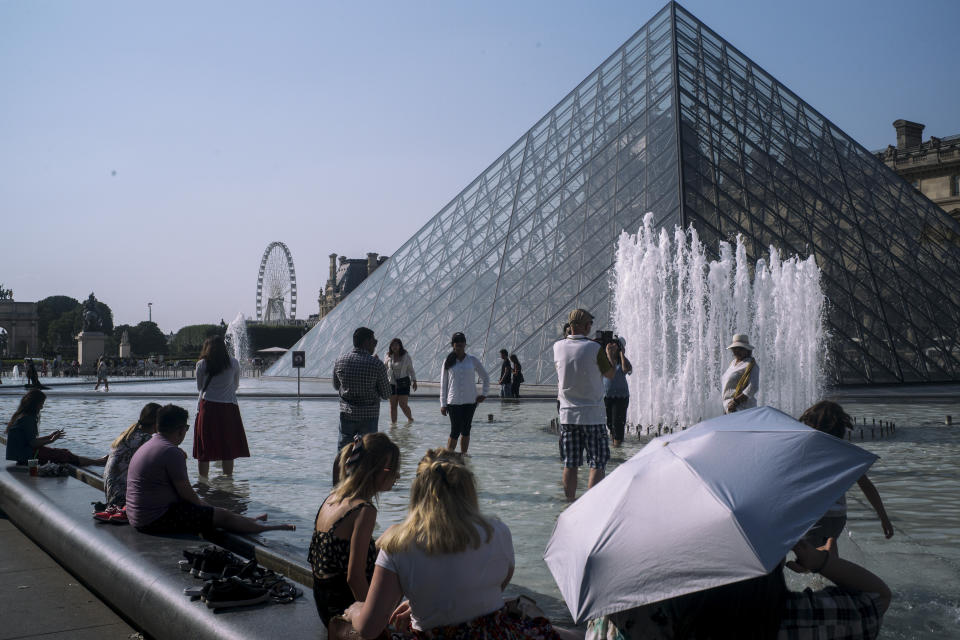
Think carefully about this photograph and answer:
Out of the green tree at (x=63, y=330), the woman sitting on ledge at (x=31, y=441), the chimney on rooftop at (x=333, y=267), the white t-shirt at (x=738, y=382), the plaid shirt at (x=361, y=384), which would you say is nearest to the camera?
the white t-shirt at (x=738, y=382)

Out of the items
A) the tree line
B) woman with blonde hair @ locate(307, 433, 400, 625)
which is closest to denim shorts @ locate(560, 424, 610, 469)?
woman with blonde hair @ locate(307, 433, 400, 625)

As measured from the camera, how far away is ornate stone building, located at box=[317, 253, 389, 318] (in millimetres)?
100625

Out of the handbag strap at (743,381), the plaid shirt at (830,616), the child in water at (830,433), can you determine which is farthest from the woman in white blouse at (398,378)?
the plaid shirt at (830,616)

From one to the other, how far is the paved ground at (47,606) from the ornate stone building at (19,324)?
330ft

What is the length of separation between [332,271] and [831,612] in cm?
10993

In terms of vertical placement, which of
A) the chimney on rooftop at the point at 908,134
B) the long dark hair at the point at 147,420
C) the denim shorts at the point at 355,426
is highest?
the chimney on rooftop at the point at 908,134

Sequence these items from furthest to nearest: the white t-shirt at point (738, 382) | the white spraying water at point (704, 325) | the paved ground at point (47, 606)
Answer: the white spraying water at point (704, 325) → the white t-shirt at point (738, 382) → the paved ground at point (47, 606)

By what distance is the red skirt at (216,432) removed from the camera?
7.30 meters

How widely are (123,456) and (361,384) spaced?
171 centimetres

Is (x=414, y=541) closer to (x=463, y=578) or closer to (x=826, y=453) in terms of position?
(x=463, y=578)

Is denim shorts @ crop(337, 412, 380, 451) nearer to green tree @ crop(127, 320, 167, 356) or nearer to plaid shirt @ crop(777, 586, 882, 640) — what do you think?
plaid shirt @ crop(777, 586, 882, 640)

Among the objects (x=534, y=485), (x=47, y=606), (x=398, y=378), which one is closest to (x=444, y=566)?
(x=47, y=606)

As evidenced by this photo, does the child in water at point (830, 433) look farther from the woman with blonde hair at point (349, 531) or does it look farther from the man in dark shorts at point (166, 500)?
the man in dark shorts at point (166, 500)

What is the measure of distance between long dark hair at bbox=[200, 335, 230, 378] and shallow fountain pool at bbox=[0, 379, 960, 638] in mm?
931
